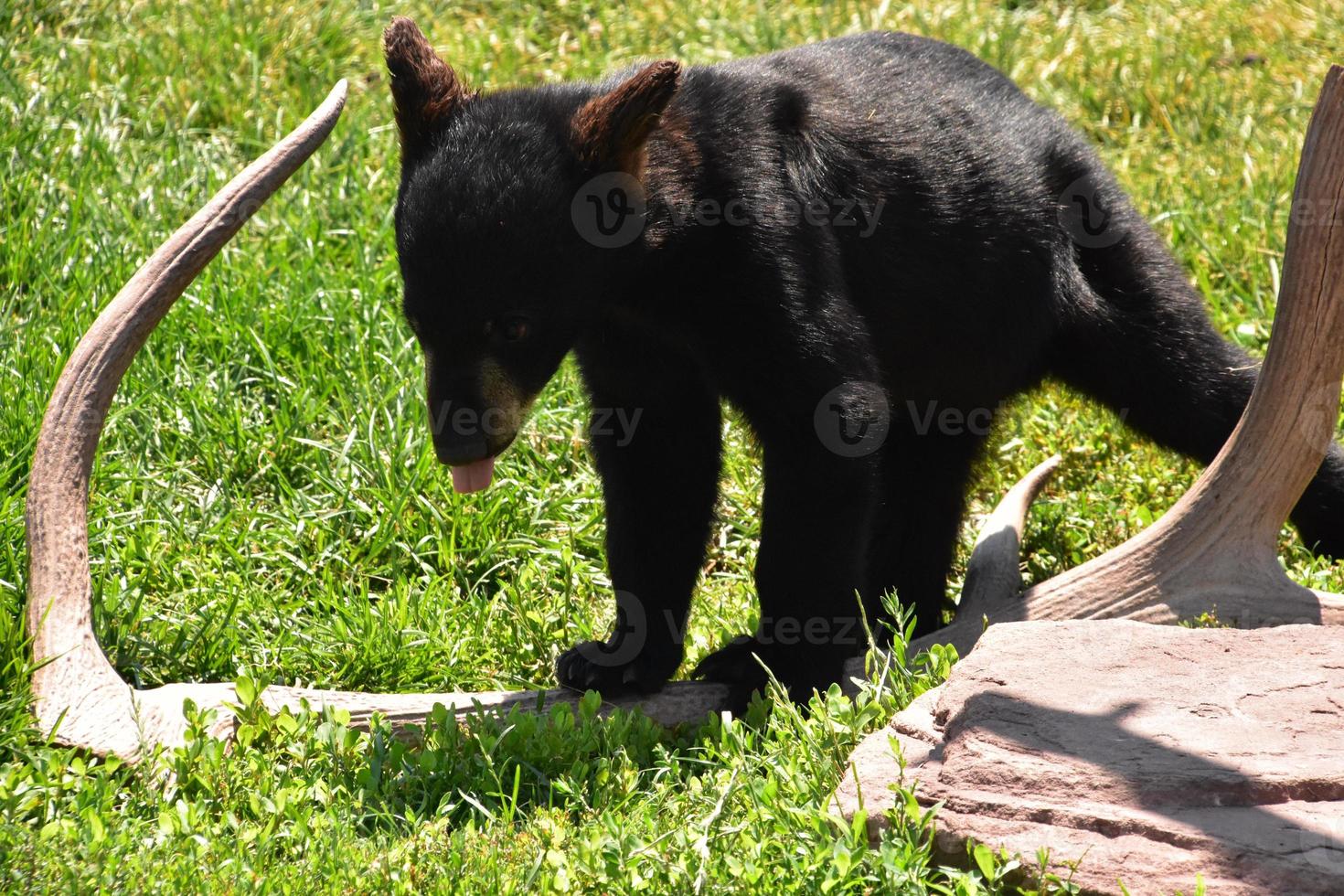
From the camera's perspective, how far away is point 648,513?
4.41 m

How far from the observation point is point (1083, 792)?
295 centimetres

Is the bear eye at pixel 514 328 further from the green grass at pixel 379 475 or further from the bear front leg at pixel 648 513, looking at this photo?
the green grass at pixel 379 475

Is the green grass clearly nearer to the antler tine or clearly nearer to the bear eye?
the antler tine

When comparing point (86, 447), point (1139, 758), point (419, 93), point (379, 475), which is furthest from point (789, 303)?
point (86, 447)

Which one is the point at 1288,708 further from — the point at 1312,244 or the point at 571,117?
the point at 571,117

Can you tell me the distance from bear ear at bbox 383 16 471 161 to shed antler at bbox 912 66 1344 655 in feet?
6.76

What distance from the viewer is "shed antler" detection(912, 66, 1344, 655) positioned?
3939mm

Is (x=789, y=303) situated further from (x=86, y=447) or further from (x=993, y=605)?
(x=86, y=447)

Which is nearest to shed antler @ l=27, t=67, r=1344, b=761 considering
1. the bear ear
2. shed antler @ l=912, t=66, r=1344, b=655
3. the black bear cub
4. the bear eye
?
shed antler @ l=912, t=66, r=1344, b=655

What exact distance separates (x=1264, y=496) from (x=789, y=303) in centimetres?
150

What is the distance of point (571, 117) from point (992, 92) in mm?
1567

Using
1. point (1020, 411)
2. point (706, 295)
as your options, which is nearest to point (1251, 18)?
point (1020, 411)

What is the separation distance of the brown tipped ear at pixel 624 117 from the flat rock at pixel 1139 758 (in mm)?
1542

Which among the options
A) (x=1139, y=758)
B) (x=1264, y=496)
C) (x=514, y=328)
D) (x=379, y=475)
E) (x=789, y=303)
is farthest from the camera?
(x=379, y=475)
